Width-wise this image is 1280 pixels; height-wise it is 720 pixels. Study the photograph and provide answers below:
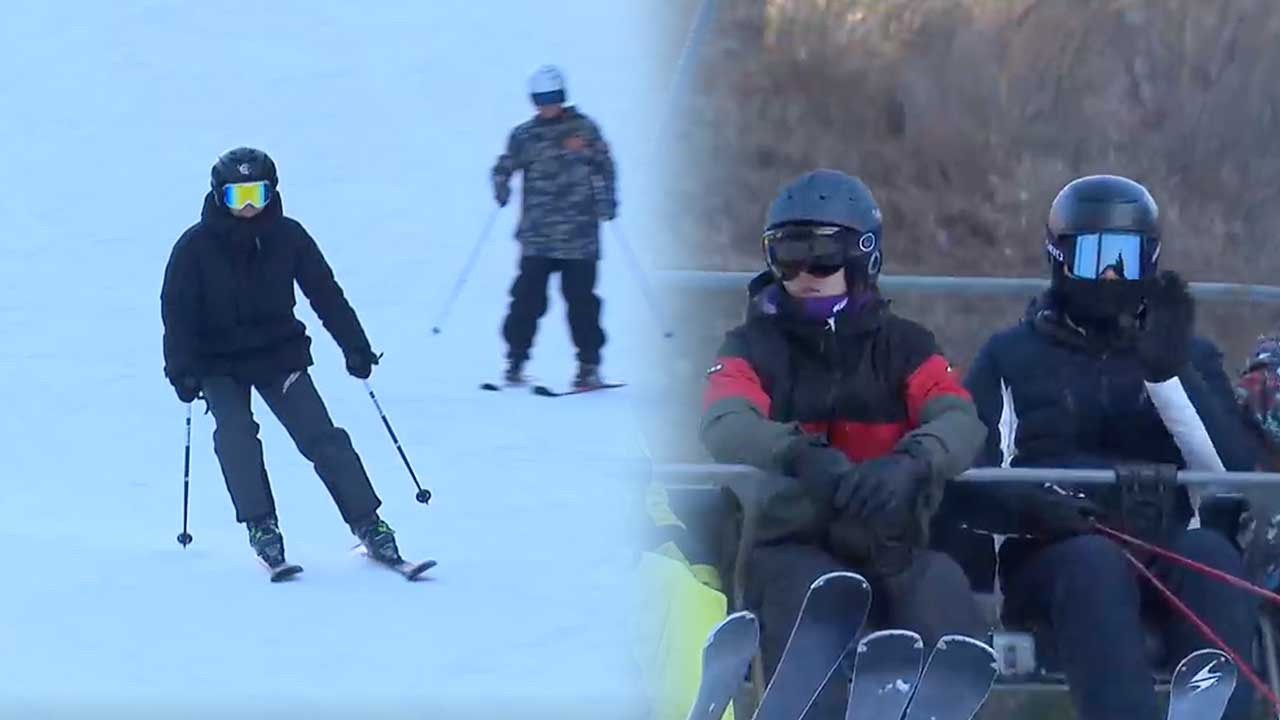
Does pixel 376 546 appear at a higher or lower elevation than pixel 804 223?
lower

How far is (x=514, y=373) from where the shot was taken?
3.33 metres

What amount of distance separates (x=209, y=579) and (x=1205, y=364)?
1.86 metres

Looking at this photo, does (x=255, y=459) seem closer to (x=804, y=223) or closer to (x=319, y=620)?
Result: (x=319, y=620)

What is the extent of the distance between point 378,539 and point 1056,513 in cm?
115

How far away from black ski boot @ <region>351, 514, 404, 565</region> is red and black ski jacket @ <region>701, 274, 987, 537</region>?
1.83 ft

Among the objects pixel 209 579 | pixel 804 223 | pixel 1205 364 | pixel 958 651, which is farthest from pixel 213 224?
pixel 1205 364

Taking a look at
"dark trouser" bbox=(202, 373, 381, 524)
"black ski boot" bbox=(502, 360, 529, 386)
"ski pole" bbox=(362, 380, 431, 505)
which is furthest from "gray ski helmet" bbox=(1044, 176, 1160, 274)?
"dark trouser" bbox=(202, 373, 381, 524)

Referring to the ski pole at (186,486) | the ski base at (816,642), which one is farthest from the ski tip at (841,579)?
the ski pole at (186,486)

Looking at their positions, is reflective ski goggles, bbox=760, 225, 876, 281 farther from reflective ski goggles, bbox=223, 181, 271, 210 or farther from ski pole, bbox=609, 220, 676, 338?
reflective ski goggles, bbox=223, 181, 271, 210

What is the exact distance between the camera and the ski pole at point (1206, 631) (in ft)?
10.7

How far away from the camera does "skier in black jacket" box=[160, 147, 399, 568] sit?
3291 mm

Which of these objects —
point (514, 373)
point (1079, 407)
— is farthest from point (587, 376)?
point (1079, 407)

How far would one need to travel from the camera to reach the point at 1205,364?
375cm

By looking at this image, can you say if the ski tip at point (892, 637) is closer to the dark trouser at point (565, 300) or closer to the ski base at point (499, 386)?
the dark trouser at point (565, 300)
